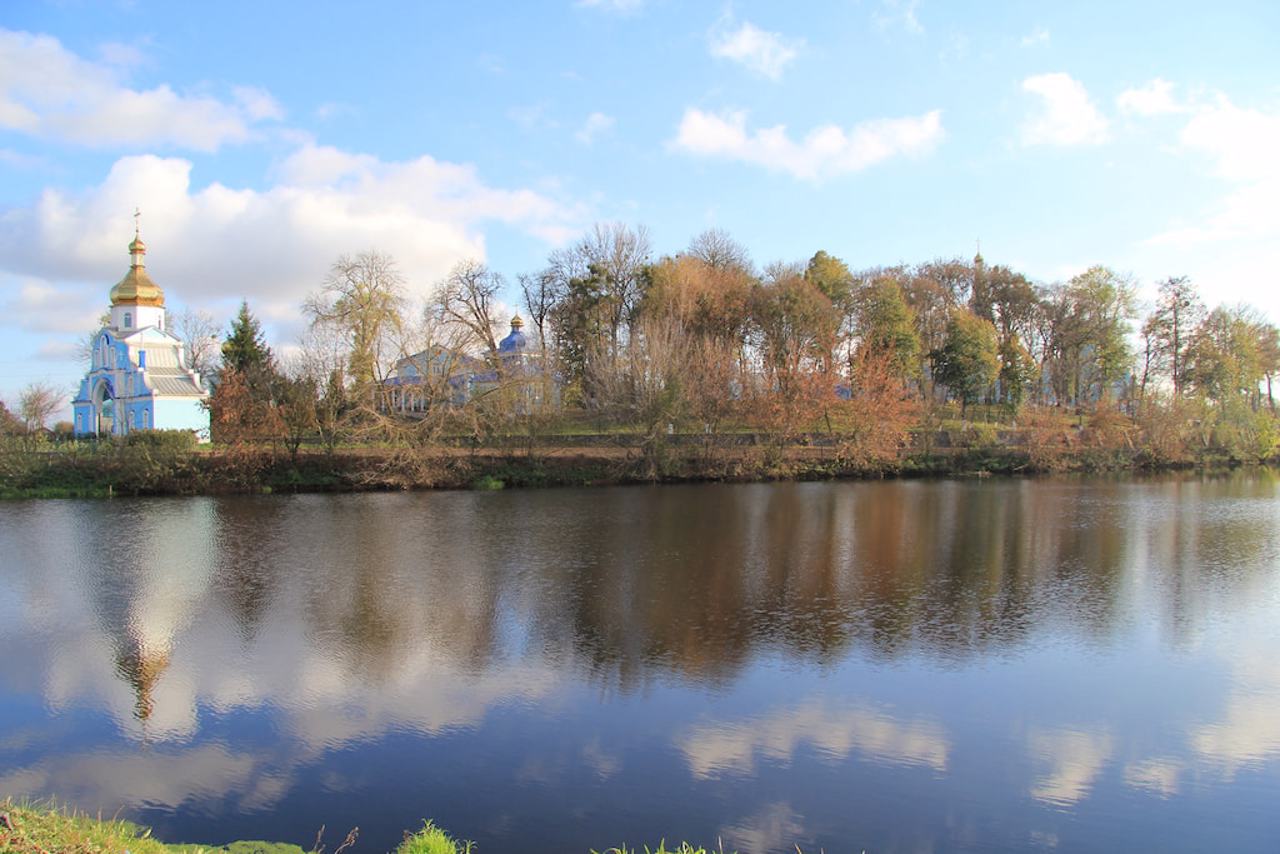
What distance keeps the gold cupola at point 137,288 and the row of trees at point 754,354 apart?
34.5 ft

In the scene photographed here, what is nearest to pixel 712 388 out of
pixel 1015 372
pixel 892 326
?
pixel 892 326

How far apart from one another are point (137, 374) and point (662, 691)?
162ft

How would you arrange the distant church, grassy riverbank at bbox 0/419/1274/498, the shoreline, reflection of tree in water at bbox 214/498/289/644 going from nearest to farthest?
reflection of tree in water at bbox 214/498/289/644
the shoreline
grassy riverbank at bbox 0/419/1274/498
the distant church

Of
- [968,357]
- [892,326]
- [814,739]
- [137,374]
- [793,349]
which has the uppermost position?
[892,326]

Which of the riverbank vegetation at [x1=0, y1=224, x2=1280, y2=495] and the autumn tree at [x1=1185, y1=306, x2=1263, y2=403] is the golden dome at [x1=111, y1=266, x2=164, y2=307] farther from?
the autumn tree at [x1=1185, y1=306, x2=1263, y2=403]

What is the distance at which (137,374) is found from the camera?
160 feet

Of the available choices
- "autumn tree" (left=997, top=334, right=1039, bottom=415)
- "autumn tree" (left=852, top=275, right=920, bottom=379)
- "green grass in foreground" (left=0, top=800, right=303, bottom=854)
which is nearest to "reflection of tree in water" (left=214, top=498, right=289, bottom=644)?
"green grass in foreground" (left=0, top=800, right=303, bottom=854)

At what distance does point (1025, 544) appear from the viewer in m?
18.9

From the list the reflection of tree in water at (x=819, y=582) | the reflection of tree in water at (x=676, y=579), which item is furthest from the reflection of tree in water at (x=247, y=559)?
the reflection of tree in water at (x=819, y=582)

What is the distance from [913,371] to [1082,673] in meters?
38.2

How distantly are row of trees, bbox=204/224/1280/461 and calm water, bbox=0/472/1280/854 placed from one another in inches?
652

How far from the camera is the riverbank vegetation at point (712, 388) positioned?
34.0 metres

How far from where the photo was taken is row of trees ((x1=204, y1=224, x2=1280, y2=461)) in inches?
1395

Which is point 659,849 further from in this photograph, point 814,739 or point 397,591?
point 397,591
